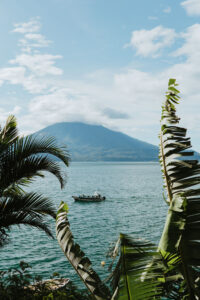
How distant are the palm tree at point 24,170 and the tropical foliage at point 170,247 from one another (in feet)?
11.0

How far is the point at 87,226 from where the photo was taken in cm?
3120

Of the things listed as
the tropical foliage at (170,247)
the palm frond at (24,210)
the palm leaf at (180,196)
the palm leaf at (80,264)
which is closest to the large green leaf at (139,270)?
the tropical foliage at (170,247)

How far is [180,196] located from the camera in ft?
7.48

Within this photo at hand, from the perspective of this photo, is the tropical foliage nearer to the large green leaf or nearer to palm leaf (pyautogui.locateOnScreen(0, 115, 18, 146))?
the large green leaf

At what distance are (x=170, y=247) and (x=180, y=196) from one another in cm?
42

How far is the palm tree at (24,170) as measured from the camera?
5.71m

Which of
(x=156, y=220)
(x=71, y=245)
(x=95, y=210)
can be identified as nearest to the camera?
(x=71, y=245)

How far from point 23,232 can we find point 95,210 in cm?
1685

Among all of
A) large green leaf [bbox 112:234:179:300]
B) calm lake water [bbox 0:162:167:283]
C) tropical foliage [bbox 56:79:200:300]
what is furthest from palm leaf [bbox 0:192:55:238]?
large green leaf [bbox 112:234:179:300]

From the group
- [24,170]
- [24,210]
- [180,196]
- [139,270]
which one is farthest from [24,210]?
[180,196]

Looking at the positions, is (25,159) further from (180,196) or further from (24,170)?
(180,196)

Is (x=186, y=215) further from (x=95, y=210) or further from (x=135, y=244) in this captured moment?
(x=95, y=210)

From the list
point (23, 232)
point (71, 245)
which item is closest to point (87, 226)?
point (23, 232)

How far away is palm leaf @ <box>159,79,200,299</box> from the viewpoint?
2.13 m
